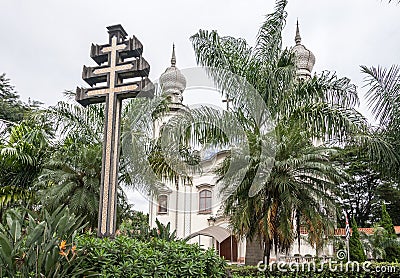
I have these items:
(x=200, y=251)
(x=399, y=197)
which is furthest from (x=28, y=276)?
(x=399, y=197)

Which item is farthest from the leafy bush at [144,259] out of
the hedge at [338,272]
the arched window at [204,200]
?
the arched window at [204,200]

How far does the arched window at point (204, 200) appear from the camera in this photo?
26.5 meters

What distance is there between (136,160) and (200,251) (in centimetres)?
727

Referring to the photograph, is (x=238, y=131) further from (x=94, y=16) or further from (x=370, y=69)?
(x=94, y=16)

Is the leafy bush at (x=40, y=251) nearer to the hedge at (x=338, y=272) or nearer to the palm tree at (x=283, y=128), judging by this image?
the hedge at (x=338, y=272)

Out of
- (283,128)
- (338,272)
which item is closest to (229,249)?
(338,272)

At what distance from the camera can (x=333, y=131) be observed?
11.9 metres

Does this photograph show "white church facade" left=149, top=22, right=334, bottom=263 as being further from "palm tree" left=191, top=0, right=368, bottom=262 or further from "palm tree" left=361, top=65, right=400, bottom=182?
"palm tree" left=361, top=65, right=400, bottom=182

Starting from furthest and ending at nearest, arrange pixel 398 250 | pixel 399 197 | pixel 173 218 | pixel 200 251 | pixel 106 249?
pixel 399 197 → pixel 173 218 → pixel 398 250 → pixel 200 251 → pixel 106 249

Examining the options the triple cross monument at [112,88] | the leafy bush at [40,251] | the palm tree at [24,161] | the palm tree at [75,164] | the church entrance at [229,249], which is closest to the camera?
the leafy bush at [40,251]

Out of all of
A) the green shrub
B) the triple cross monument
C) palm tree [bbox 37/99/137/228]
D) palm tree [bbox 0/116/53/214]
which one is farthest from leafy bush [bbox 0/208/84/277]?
the green shrub

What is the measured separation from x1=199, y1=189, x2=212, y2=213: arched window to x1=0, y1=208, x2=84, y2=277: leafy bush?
72.8 feet

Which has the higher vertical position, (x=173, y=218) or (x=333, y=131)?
(x=333, y=131)

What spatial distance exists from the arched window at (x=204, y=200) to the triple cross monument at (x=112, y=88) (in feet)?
64.1
